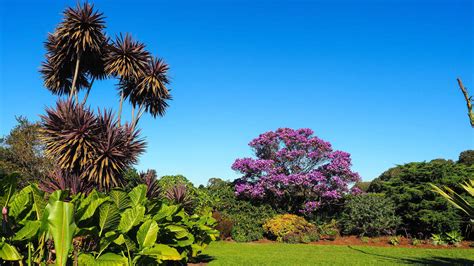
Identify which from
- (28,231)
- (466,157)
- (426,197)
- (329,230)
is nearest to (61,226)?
(28,231)

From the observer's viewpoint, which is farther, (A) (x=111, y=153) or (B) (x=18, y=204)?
(A) (x=111, y=153)

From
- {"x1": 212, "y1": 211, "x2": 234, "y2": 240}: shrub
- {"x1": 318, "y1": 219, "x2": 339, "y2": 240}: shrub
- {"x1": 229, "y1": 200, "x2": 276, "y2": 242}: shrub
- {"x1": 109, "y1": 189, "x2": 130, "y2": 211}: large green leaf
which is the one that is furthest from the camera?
{"x1": 229, "y1": 200, "x2": 276, "y2": 242}: shrub

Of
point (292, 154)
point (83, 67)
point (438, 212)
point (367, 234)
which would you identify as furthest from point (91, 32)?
point (438, 212)

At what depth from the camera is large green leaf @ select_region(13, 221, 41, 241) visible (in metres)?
3.57

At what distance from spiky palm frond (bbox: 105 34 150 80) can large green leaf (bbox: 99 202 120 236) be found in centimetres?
1235

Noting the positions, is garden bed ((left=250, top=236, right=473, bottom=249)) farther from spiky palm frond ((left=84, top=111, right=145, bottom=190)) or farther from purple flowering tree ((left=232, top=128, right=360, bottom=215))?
spiky palm frond ((left=84, top=111, right=145, bottom=190))

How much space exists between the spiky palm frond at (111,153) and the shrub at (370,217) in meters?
10.2

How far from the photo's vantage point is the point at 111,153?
12891 millimetres

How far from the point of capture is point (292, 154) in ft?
67.1

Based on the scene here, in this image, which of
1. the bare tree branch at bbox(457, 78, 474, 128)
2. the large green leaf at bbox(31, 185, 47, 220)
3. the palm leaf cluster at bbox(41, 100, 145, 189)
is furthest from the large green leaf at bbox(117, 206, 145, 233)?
the palm leaf cluster at bbox(41, 100, 145, 189)

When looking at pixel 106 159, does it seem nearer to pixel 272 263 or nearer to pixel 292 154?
pixel 272 263

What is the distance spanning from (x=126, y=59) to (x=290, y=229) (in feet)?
33.8

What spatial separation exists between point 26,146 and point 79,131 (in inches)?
427

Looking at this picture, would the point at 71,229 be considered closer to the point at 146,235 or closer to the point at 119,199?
the point at 146,235
